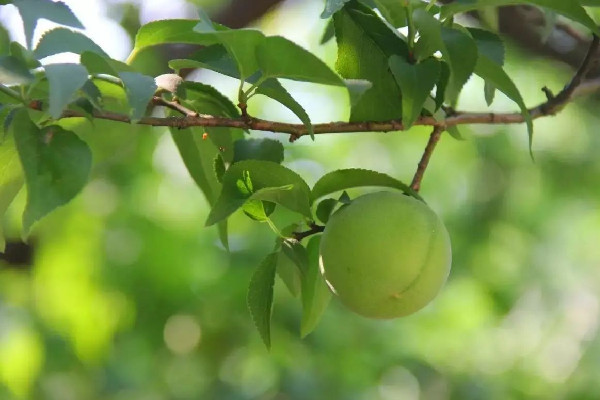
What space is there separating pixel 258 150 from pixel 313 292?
19cm

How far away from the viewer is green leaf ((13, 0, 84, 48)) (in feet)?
2.53

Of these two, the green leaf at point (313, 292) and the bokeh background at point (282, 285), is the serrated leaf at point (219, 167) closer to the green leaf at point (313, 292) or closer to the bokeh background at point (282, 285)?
the green leaf at point (313, 292)

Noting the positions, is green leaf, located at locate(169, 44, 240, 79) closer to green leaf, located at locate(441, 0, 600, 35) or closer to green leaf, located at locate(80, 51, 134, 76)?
green leaf, located at locate(80, 51, 134, 76)

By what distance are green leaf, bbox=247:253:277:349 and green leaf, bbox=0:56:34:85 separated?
34 centimetres

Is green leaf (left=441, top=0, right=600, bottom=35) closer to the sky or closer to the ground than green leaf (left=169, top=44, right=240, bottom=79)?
closer to the sky

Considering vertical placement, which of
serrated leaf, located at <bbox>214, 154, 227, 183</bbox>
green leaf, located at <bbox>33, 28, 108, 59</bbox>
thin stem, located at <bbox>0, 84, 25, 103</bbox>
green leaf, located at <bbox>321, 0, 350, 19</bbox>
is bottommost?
serrated leaf, located at <bbox>214, 154, 227, 183</bbox>

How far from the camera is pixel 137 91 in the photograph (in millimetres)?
750

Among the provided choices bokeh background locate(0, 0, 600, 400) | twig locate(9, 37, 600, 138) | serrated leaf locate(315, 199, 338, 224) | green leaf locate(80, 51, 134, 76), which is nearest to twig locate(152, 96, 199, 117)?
twig locate(9, 37, 600, 138)

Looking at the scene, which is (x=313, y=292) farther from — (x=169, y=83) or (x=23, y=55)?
(x=23, y=55)

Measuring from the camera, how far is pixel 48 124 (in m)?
0.88

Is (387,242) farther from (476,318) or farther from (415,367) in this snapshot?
(476,318)

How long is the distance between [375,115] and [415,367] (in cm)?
214

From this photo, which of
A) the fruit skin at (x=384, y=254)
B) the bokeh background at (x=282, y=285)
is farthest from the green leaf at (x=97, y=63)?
the bokeh background at (x=282, y=285)

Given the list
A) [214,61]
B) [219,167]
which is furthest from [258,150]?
[214,61]
